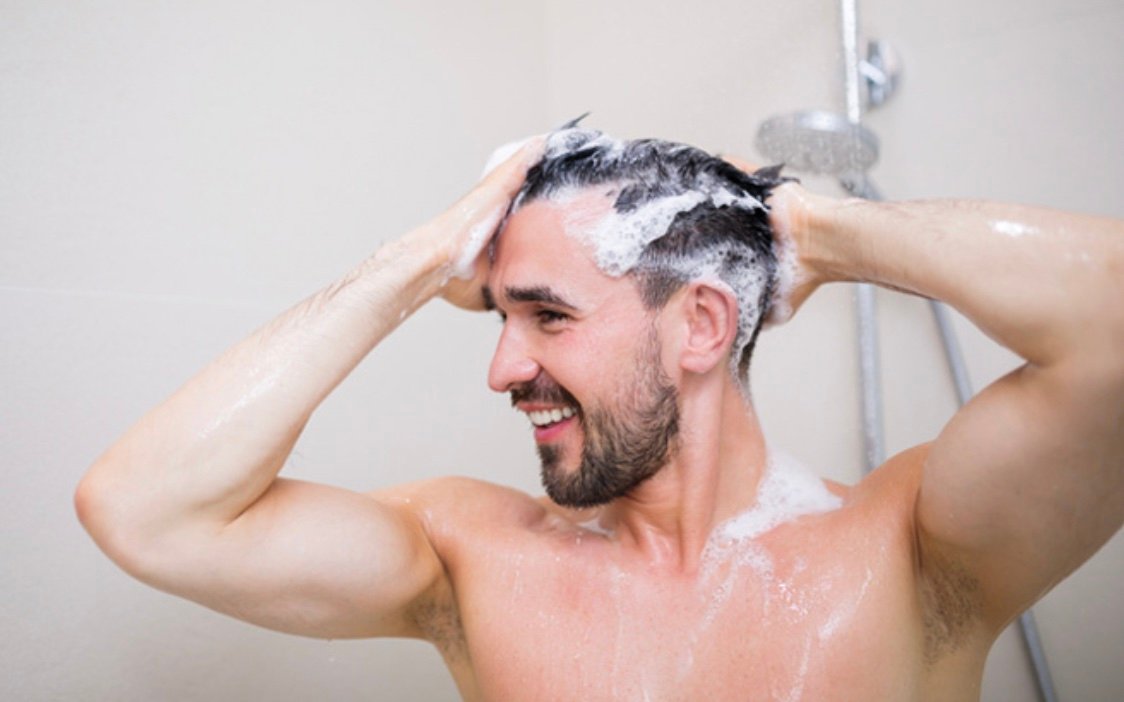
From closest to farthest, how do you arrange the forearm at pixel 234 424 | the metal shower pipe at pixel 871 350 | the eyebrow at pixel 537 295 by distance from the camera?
the forearm at pixel 234 424 → the eyebrow at pixel 537 295 → the metal shower pipe at pixel 871 350

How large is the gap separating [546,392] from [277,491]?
1.04 feet

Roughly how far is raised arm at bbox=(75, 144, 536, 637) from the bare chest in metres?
0.12

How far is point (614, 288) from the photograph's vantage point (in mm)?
1088

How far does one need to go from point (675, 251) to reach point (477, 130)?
0.85 meters

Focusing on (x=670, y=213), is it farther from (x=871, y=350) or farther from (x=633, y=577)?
(x=871, y=350)

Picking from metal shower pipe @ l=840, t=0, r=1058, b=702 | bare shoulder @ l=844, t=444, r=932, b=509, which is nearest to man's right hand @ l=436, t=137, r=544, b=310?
bare shoulder @ l=844, t=444, r=932, b=509

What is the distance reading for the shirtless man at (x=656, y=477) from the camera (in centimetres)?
87

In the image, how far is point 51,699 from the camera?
44.1 inches

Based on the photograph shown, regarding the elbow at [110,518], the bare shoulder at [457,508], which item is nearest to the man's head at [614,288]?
the bare shoulder at [457,508]

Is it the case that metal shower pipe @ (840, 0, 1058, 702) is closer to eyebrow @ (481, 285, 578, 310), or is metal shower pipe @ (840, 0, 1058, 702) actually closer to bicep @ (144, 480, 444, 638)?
eyebrow @ (481, 285, 578, 310)

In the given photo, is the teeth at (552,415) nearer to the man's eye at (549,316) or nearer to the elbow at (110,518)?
the man's eye at (549,316)

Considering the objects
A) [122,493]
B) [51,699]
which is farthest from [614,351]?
[51,699]

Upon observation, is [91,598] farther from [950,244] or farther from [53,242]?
[950,244]

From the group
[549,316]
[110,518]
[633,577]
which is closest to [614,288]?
[549,316]
